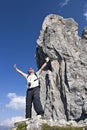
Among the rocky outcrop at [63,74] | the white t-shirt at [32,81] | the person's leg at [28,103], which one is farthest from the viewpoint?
the rocky outcrop at [63,74]

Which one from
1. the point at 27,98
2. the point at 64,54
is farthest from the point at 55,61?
the point at 27,98

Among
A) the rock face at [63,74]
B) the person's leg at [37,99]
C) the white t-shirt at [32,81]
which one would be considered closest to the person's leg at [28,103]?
the person's leg at [37,99]

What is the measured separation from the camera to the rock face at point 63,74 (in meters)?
23.9

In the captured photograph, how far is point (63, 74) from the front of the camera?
25.4m

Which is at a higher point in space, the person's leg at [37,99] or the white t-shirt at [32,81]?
the white t-shirt at [32,81]

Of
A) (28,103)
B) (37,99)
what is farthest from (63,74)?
(37,99)

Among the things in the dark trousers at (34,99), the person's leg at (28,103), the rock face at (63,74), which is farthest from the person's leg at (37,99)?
the rock face at (63,74)

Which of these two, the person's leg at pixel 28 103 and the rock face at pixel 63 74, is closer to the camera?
the person's leg at pixel 28 103

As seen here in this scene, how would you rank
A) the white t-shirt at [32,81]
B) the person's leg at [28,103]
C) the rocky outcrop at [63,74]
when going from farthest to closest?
1. the rocky outcrop at [63,74]
2. the person's leg at [28,103]
3. the white t-shirt at [32,81]

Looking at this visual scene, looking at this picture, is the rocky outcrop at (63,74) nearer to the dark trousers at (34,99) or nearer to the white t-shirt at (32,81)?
the dark trousers at (34,99)

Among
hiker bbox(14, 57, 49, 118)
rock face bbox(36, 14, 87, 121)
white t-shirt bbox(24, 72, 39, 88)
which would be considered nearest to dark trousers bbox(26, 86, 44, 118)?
hiker bbox(14, 57, 49, 118)

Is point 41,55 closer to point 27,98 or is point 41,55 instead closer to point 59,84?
point 59,84

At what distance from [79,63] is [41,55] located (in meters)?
3.71

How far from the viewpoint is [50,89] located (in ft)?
81.7
